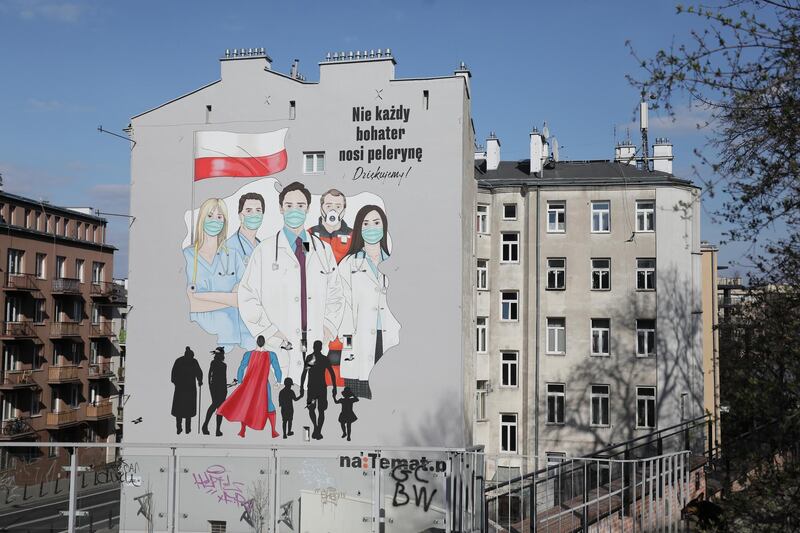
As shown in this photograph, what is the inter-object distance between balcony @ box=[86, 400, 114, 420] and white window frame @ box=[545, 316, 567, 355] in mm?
33147

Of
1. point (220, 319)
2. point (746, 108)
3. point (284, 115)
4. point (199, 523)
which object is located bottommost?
point (199, 523)

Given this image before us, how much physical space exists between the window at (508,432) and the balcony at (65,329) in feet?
98.8

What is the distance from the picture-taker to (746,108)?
745cm

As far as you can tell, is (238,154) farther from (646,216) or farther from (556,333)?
(646,216)

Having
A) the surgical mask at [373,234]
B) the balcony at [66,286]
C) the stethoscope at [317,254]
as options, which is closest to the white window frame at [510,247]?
the surgical mask at [373,234]

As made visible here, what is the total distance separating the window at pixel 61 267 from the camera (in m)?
52.7

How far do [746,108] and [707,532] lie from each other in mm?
3924

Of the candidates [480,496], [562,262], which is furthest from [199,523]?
[562,262]

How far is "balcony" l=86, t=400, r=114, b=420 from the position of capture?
5416 cm

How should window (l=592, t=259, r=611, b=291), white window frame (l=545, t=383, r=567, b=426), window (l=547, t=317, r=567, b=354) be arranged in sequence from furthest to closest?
window (l=547, t=317, r=567, b=354)
window (l=592, t=259, r=611, b=291)
white window frame (l=545, t=383, r=567, b=426)

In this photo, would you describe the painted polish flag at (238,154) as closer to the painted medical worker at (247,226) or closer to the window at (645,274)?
the painted medical worker at (247,226)

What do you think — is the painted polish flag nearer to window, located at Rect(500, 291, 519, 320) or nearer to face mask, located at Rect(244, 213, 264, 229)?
face mask, located at Rect(244, 213, 264, 229)

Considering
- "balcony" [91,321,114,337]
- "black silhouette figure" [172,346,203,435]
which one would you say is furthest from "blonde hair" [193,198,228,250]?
"balcony" [91,321,114,337]

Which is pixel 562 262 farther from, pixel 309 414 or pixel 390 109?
pixel 309 414
